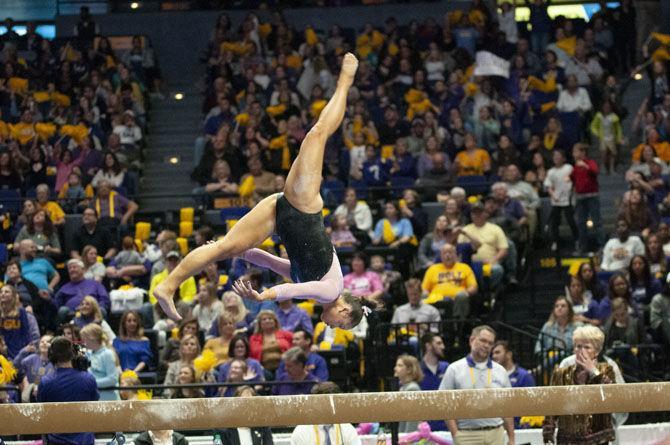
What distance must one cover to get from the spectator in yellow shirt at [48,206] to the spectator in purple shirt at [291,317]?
13.3 ft

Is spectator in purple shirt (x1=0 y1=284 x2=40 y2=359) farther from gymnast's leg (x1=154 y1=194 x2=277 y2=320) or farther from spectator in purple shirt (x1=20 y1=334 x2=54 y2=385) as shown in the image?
gymnast's leg (x1=154 y1=194 x2=277 y2=320)

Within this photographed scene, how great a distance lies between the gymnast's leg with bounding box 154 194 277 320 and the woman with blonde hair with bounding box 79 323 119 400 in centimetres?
448

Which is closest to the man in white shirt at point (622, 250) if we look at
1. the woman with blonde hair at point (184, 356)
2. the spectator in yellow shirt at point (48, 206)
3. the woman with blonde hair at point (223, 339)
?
the woman with blonde hair at point (223, 339)

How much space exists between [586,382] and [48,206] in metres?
9.09

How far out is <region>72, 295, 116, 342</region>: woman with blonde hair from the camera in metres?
12.7

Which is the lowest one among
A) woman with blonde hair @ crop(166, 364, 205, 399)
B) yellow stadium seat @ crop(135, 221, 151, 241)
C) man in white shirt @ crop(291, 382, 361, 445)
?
man in white shirt @ crop(291, 382, 361, 445)

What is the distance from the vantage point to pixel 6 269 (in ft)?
47.2

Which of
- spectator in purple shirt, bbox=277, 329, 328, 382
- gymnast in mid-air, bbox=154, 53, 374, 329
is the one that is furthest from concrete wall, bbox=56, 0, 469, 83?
gymnast in mid-air, bbox=154, 53, 374, 329

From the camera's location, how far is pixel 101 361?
11766 millimetres

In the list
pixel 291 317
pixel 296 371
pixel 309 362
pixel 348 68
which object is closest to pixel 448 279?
pixel 291 317

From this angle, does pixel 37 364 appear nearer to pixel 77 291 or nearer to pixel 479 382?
pixel 77 291

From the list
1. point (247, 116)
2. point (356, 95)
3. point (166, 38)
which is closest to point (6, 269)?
point (247, 116)

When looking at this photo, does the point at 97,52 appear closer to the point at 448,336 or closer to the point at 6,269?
the point at 6,269

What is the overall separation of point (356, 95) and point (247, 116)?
1570 millimetres
